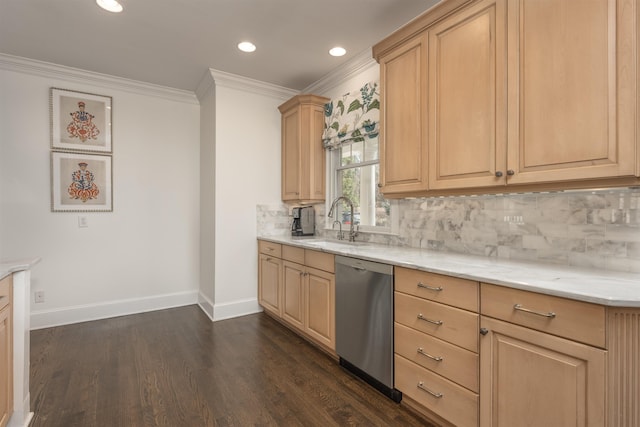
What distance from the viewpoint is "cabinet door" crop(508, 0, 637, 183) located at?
1.32 meters

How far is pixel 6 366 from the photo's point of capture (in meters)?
1.58

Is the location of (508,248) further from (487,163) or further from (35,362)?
(35,362)

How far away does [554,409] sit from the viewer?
4.13ft

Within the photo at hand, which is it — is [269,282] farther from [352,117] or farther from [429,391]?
[429,391]

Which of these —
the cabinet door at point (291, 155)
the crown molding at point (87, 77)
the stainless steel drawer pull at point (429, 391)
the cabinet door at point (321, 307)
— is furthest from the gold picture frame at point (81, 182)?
the stainless steel drawer pull at point (429, 391)

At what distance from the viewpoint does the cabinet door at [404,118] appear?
2.15 meters

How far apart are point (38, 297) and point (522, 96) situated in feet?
14.8

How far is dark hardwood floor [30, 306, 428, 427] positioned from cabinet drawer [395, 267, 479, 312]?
2.44ft

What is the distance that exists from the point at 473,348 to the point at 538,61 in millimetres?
1436

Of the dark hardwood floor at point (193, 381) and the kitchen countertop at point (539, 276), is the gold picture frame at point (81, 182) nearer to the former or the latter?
the dark hardwood floor at point (193, 381)

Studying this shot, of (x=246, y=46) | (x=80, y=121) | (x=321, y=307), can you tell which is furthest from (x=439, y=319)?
(x=80, y=121)

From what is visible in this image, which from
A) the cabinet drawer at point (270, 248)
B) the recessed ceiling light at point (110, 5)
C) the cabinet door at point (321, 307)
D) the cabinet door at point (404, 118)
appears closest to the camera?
the cabinet door at point (404, 118)

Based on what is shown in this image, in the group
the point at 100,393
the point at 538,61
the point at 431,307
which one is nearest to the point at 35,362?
the point at 100,393

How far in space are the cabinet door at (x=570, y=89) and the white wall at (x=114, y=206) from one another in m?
3.66
